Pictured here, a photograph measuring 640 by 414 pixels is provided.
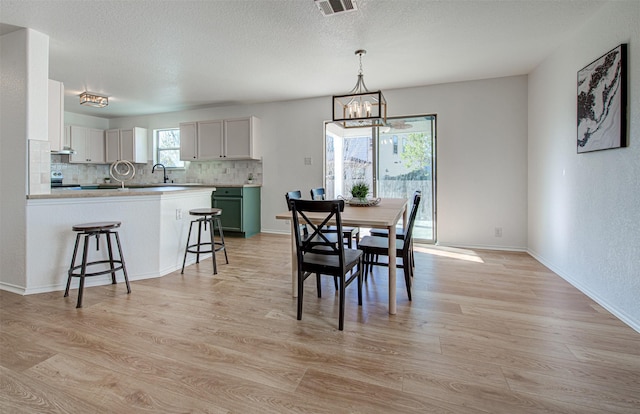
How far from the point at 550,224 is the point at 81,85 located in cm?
662

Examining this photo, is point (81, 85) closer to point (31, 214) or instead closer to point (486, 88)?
point (31, 214)

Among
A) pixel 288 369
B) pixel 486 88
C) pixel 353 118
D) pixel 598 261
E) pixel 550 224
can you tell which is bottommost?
pixel 288 369

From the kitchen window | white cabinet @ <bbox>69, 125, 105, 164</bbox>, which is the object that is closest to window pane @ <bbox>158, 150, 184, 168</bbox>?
the kitchen window

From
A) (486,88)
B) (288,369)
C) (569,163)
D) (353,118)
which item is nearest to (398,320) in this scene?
(288,369)

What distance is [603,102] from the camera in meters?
2.43

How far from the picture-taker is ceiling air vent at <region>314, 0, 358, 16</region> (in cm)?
233

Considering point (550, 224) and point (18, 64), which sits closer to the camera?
point (18, 64)

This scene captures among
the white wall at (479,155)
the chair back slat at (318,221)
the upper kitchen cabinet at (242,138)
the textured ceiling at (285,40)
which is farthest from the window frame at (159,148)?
the chair back slat at (318,221)

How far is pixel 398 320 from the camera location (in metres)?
2.19

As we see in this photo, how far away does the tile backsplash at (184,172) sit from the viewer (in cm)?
589

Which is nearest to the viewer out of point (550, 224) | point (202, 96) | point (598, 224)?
point (598, 224)

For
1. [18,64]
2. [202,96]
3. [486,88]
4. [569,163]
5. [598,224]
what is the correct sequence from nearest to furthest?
[598,224]
[18,64]
[569,163]
[486,88]
[202,96]

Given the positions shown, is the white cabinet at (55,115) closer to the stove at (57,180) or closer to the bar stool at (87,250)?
the bar stool at (87,250)

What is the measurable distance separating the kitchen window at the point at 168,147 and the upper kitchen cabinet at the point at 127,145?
261mm
